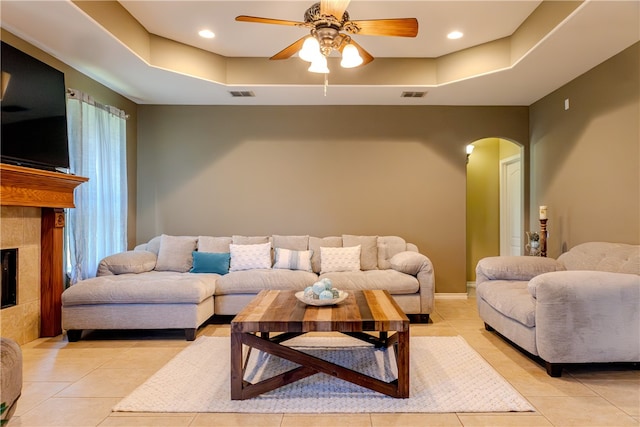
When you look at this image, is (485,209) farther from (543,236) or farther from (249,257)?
(249,257)

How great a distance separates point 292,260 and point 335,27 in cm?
254

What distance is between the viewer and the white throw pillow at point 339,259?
4.26 meters

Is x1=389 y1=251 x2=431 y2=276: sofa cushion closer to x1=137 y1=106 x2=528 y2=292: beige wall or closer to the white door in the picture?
x1=137 y1=106 x2=528 y2=292: beige wall

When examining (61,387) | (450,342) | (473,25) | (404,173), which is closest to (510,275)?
(450,342)

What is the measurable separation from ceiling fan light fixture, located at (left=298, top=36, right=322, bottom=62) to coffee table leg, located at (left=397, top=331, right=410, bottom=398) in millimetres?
1939

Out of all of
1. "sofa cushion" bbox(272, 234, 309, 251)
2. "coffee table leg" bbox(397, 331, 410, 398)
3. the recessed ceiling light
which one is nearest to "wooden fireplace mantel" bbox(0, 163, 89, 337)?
the recessed ceiling light

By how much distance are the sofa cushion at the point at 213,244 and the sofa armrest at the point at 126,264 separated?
558 millimetres

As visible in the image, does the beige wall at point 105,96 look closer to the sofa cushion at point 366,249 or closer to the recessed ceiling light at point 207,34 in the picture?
the recessed ceiling light at point 207,34

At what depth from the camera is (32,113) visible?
306cm

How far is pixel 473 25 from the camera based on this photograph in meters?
3.48

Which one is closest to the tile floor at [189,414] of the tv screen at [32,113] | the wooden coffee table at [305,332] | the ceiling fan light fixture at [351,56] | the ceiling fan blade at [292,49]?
the wooden coffee table at [305,332]

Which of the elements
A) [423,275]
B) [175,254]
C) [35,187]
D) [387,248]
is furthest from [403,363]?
[35,187]

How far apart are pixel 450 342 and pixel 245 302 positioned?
6.47ft

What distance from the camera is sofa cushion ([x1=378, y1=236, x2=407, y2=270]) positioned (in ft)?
14.5
